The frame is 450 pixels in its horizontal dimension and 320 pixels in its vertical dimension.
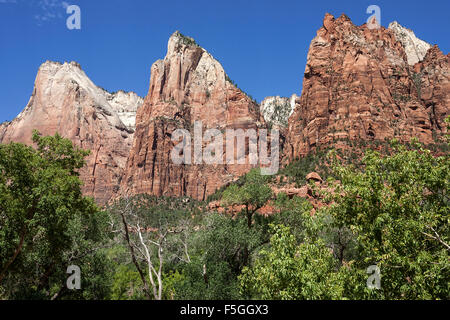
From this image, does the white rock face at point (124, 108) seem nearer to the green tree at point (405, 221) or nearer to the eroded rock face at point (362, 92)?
the eroded rock face at point (362, 92)

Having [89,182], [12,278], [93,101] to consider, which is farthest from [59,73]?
[12,278]

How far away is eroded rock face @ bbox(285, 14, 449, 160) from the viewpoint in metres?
89.5

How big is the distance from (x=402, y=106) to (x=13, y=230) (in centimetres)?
10322

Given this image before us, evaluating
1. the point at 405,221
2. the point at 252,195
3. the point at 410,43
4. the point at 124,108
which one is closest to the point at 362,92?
the point at 252,195

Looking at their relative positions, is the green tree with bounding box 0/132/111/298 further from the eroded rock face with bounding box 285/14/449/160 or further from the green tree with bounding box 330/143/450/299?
the eroded rock face with bounding box 285/14/449/160

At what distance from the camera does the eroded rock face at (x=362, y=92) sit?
89500 mm

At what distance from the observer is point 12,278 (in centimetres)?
2175

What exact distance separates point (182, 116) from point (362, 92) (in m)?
77.6

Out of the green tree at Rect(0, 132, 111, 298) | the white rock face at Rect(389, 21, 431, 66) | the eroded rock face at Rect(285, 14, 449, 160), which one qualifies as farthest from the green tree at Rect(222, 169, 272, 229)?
the white rock face at Rect(389, 21, 431, 66)

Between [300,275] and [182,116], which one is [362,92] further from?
[300,275]

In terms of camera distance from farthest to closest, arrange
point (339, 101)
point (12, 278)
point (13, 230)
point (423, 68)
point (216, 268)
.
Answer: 1. point (423, 68)
2. point (339, 101)
3. point (12, 278)
4. point (216, 268)
5. point (13, 230)
